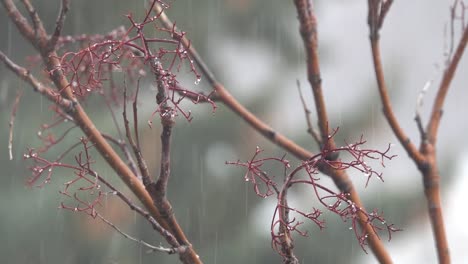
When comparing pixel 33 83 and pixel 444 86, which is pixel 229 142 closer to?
pixel 444 86

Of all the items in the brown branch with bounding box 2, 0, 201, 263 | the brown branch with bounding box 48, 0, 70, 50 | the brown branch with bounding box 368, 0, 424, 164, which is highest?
the brown branch with bounding box 368, 0, 424, 164

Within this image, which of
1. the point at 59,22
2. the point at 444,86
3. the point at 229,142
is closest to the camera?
the point at 59,22

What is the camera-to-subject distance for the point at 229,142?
10.1ft

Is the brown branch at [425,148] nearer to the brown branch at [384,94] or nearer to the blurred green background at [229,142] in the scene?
the brown branch at [384,94]

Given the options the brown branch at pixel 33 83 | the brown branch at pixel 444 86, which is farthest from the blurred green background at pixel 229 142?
the brown branch at pixel 33 83

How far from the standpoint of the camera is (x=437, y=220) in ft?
1.90

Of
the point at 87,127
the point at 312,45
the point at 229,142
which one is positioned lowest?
the point at 87,127

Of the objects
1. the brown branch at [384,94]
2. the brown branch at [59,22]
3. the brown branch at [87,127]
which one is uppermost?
the brown branch at [384,94]

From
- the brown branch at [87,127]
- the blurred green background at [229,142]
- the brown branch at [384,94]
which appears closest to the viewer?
the brown branch at [87,127]

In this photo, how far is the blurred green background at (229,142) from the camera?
2830mm

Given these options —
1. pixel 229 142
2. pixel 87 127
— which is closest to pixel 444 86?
pixel 87 127

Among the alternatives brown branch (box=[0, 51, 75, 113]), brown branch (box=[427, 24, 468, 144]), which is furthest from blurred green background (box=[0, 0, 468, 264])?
brown branch (box=[0, 51, 75, 113])

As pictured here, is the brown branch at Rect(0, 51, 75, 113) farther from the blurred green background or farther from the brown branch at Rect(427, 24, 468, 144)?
the blurred green background

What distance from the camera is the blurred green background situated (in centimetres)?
283
